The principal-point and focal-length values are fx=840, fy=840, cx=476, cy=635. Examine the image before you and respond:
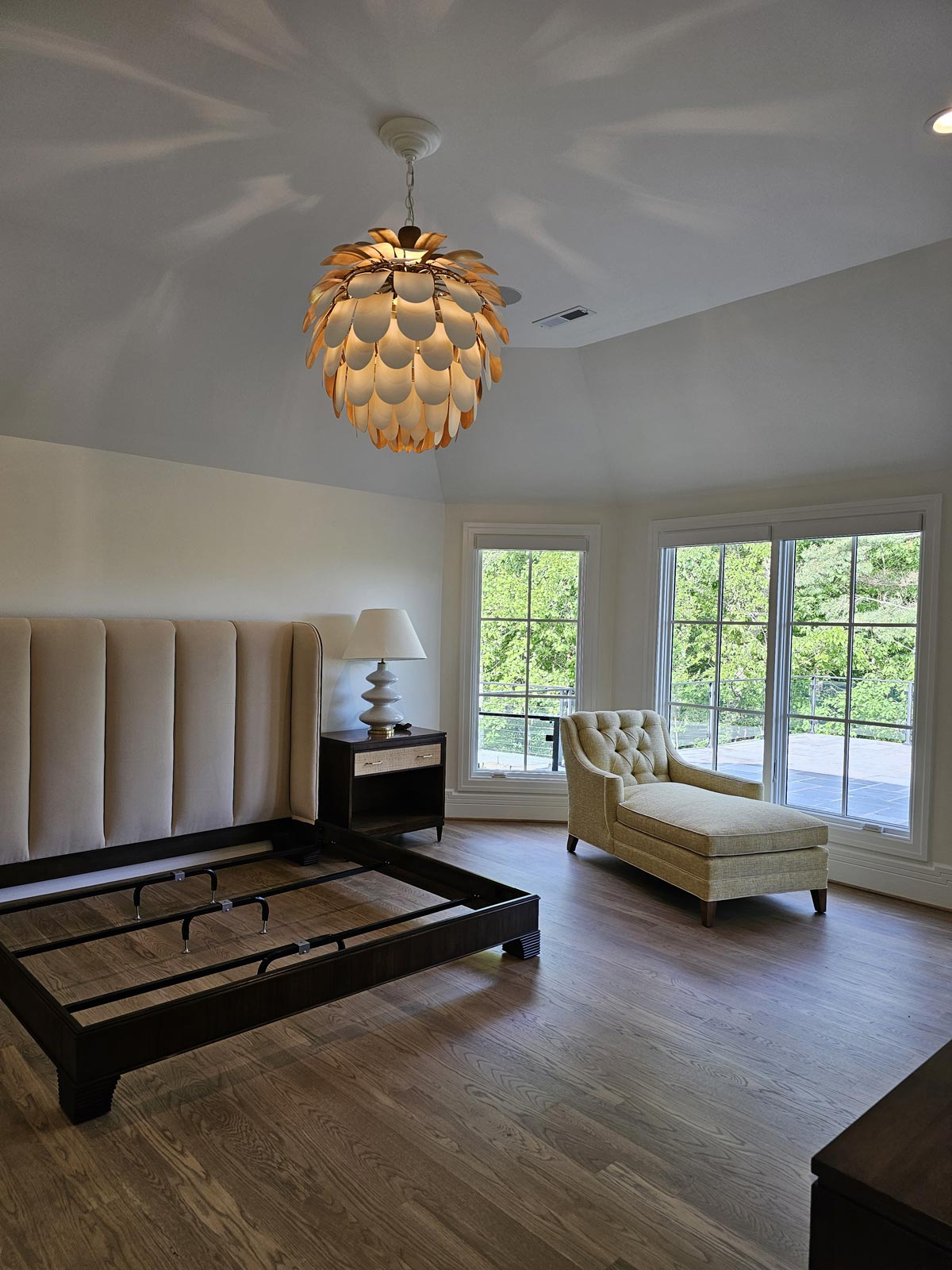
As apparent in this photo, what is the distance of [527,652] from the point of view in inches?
225

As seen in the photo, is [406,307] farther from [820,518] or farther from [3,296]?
[820,518]

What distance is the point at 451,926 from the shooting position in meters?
2.97

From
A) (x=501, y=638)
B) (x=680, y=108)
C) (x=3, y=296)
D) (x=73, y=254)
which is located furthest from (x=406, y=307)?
(x=501, y=638)

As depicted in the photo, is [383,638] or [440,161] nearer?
[440,161]

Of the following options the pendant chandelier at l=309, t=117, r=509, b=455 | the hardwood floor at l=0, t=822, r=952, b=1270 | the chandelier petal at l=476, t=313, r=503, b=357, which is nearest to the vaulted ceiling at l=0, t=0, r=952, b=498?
the pendant chandelier at l=309, t=117, r=509, b=455

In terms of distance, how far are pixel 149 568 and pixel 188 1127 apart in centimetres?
282

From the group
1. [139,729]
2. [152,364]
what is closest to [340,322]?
[152,364]

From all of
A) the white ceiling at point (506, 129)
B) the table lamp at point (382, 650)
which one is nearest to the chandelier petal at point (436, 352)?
the white ceiling at point (506, 129)

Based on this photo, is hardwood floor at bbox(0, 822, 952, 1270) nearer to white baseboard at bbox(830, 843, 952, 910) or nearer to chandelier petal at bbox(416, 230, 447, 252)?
white baseboard at bbox(830, 843, 952, 910)

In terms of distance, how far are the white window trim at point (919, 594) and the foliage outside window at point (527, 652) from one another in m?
0.88

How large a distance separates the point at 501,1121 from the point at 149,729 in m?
2.61

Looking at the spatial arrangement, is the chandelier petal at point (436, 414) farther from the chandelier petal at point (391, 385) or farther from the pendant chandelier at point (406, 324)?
the chandelier petal at point (391, 385)

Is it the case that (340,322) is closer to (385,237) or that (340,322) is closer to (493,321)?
(385,237)

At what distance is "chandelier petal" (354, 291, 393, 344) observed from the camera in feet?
7.20
